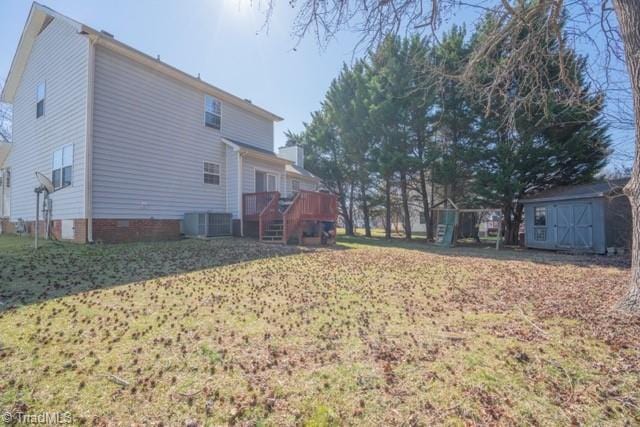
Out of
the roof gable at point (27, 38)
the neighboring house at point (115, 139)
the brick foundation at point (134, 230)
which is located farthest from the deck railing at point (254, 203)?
the roof gable at point (27, 38)

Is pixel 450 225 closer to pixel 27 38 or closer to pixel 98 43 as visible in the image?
pixel 98 43

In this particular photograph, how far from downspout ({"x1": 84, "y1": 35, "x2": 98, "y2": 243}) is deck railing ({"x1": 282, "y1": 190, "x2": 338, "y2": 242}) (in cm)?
608

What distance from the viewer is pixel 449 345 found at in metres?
3.03

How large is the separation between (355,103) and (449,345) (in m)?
18.3

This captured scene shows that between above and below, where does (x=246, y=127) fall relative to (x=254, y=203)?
above

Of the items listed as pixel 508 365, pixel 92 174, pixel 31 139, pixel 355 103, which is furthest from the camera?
pixel 355 103

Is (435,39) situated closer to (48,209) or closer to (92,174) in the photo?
(92,174)

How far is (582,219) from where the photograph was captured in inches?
497

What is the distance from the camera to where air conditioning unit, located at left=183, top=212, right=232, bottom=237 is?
38.5 ft

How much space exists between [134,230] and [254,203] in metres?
4.47

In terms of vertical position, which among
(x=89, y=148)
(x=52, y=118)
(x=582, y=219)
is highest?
(x=52, y=118)

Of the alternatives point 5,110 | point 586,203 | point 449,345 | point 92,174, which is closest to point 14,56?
point 92,174

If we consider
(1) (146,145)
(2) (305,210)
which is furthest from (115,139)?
(2) (305,210)

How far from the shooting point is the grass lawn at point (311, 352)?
206 cm
